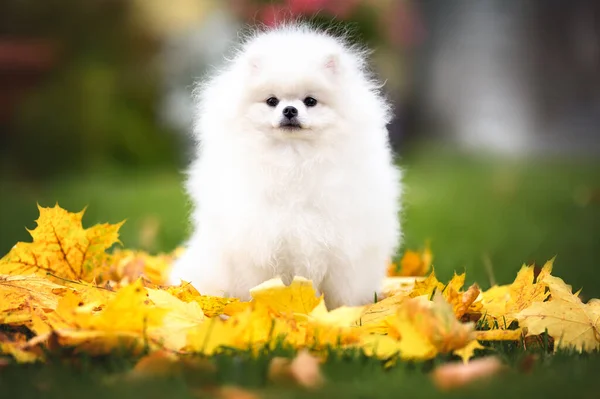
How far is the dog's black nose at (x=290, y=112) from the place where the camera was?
8.13 ft

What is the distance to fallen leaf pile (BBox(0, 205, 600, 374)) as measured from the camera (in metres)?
→ 1.97

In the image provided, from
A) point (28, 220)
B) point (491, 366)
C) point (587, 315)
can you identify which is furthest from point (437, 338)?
point (28, 220)

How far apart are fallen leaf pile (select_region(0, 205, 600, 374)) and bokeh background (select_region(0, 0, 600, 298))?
2.93 ft

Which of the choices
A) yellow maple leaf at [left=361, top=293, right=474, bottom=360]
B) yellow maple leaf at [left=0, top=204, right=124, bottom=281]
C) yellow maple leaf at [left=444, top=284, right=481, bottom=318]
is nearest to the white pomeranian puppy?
yellow maple leaf at [left=444, top=284, right=481, bottom=318]

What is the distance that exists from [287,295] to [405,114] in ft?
37.4

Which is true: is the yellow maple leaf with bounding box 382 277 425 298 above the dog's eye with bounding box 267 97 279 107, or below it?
below

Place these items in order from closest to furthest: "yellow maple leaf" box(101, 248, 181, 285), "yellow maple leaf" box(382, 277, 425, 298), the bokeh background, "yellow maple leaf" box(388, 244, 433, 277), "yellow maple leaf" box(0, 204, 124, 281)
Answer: "yellow maple leaf" box(0, 204, 124, 281), "yellow maple leaf" box(382, 277, 425, 298), "yellow maple leaf" box(101, 248, 181, 285), "yellow maple leaf" box(388, 244, 433, 277), the bokeh background

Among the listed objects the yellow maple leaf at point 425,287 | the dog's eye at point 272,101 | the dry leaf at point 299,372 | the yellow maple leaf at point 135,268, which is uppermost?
the dog's eye at point 272,101

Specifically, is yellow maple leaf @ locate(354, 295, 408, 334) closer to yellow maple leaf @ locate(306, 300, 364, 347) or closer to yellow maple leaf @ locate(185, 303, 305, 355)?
yellow maple leaf @ locate(306, 300, 364, 347)

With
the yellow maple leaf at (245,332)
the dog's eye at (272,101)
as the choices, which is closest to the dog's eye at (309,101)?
the dog's eye at (272,101)

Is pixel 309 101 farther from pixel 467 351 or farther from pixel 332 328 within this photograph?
pixel 467 351

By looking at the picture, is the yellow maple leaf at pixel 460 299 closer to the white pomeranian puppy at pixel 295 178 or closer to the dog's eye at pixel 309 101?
the white pomeranian puppy at pixel 295 178

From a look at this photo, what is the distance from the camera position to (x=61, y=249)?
2764 millimetres

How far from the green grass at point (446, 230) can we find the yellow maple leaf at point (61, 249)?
90 centimetres
